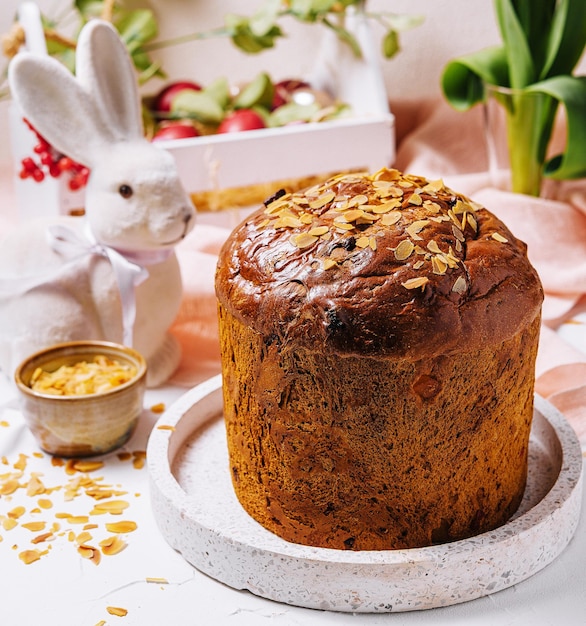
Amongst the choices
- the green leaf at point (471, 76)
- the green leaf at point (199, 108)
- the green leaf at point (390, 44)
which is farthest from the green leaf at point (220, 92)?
the green leaf at point (471, 76)

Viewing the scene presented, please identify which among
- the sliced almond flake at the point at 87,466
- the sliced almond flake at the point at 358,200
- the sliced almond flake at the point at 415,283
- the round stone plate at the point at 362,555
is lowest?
the sliced almond flake at the point at 87,466

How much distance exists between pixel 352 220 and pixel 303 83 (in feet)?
4.81

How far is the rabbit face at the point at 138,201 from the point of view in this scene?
4.87 ft

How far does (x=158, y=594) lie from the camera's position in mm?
1087

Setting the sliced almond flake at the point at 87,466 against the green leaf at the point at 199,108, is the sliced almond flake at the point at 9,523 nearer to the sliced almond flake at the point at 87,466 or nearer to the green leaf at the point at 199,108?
the sliced almond flake at the point at 87,466

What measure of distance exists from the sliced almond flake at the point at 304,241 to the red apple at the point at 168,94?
4.55 feet

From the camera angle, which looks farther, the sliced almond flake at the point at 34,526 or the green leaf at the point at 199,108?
the green leaf at the point at 199,108

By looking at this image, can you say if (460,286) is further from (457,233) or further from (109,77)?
(109,77)

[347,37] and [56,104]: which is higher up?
[56,104]

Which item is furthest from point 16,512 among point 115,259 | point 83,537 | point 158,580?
point 115,259

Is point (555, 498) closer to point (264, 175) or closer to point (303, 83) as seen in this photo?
point (264, 175)

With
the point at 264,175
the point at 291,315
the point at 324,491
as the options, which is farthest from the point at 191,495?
the point at 264,175

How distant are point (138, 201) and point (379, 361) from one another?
0.64m

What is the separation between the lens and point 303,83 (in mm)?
2439
